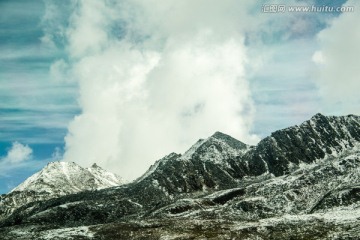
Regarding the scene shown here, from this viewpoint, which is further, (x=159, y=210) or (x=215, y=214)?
(x=159, y=210)

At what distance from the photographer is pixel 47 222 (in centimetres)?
18762

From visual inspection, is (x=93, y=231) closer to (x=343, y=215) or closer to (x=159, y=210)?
(x=159, y=210)

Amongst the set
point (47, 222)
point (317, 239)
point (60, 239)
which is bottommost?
point (317, 239)

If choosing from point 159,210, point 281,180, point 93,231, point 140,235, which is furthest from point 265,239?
point 281,180

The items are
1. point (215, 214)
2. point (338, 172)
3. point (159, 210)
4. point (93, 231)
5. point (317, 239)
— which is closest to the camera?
point (317, 239)

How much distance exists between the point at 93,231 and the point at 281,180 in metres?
96.0

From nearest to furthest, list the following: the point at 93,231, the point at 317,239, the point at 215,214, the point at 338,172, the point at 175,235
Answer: the point at 317,239
the point at 175,235
the point at 93,231
the point at 215,214
the point at 338,172

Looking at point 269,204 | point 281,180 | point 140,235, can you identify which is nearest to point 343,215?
point 269,204

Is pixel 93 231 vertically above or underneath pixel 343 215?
above

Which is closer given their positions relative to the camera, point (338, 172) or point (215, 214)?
point (215, 214)

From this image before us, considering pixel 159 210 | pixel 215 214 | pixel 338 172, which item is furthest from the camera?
pixel 338 172

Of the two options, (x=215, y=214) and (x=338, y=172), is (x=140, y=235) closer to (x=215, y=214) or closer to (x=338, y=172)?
(x=215, y=214)

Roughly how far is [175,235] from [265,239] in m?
25.0

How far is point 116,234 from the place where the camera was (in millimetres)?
126188
